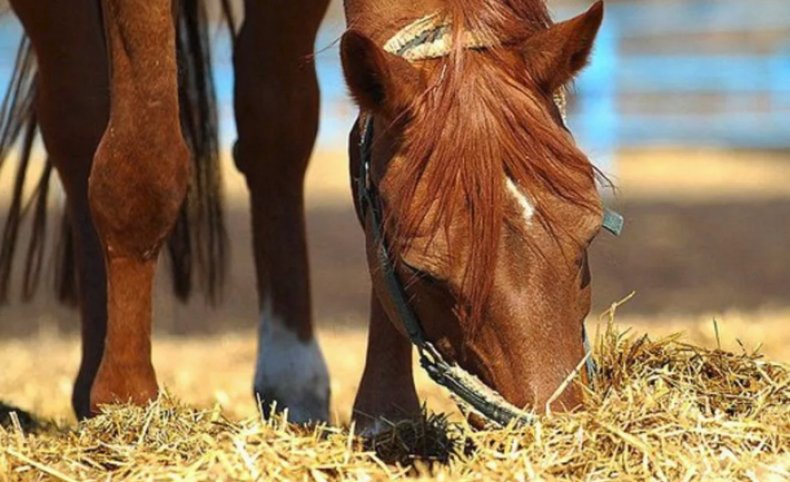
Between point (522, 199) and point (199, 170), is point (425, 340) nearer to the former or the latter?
point (522, 199)

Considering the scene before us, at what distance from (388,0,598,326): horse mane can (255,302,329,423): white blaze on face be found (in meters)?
1.60

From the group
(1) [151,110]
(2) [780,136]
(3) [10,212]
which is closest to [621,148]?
(2) [780,136]

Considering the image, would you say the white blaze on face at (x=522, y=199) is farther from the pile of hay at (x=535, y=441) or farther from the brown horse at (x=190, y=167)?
the brown horse at (x=190, y=167)

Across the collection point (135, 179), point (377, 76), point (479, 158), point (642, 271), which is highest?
point (377, 76)

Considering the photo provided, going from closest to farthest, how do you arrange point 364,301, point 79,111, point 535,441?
1. point 535,441
2. point 79,111
3. point 364,301

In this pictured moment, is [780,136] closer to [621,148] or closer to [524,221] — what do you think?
[621,148]

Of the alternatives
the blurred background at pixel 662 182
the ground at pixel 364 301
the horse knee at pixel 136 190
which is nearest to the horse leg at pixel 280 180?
the ground at pixel 364 301

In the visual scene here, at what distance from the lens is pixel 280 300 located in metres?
4.17

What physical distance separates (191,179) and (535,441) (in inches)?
94.5

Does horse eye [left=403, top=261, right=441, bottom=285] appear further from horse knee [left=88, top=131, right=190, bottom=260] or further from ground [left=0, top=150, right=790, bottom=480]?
horse knee [left=88, top=131, right=190, bottom=260]

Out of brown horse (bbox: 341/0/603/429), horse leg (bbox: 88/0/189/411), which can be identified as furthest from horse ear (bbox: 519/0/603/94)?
horse leg (bbox: 88/0/189/411)

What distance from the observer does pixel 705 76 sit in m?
14.4

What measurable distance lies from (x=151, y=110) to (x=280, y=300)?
111 centimetres

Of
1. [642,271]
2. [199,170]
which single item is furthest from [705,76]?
[199,170]
